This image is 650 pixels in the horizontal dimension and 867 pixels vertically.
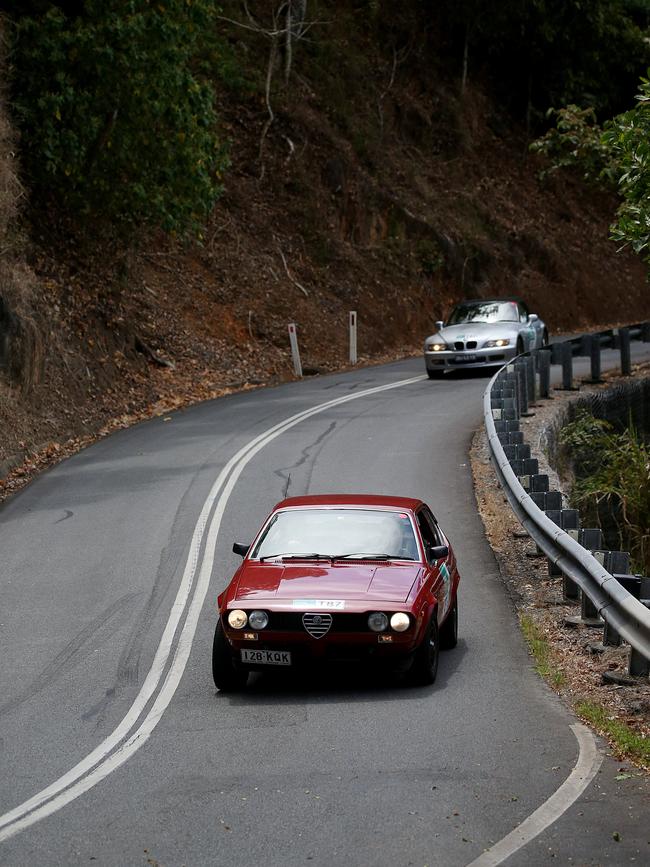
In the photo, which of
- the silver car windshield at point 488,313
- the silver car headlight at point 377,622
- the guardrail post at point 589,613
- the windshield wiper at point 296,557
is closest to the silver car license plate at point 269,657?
the silver car headlight at point 377,622

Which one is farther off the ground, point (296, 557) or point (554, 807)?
point (296, 557)

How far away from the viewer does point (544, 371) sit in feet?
76.8

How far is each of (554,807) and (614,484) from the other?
12229mm

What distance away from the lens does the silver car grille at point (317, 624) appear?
28.2 ft

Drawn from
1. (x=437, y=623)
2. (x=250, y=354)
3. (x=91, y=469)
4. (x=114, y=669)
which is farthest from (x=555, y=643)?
(x=250, y=354)

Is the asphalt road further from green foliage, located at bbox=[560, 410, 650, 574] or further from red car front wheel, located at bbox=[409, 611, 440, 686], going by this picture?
green foliage, located at bbox=[560, 410, 650, 574]

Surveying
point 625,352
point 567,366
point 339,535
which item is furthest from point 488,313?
point 339,535

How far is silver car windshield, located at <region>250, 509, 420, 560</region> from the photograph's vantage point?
9.64 m

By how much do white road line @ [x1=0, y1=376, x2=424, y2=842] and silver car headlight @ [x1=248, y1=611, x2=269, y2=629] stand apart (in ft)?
2.58

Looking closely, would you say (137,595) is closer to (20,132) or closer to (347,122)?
(20,132)

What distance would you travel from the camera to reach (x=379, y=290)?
3791 cm

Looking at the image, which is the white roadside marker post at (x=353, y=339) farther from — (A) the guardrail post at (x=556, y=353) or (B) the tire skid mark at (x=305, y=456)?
(B) the tire skid mark at (x=305, y=456)

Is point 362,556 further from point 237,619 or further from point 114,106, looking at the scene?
point 114,106

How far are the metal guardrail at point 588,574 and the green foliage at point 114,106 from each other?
1297 centimetres
